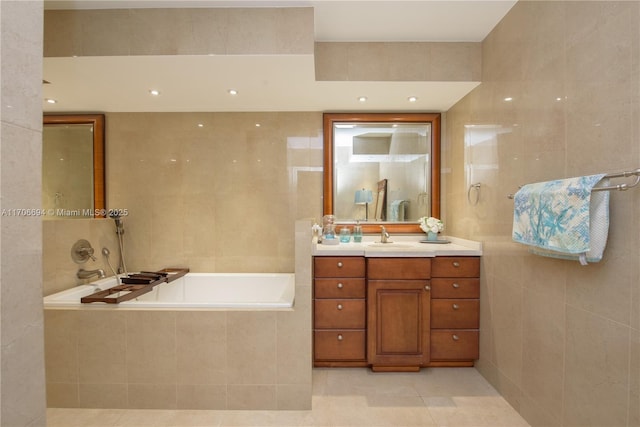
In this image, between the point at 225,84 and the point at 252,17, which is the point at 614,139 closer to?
the point at 252,17

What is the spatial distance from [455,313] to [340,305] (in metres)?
0.83

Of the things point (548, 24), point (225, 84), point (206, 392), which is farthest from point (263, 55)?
point (206, 392)

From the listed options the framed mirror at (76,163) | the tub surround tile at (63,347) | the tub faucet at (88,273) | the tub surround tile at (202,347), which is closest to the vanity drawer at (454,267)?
the tub surround tile at (202,347)

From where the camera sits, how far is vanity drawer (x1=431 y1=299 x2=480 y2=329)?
2230mm

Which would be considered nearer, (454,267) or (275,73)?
(275,73)

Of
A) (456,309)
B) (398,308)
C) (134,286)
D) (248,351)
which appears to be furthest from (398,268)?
(134,286)

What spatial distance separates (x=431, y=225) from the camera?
263 centimetres

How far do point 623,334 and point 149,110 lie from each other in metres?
3.36

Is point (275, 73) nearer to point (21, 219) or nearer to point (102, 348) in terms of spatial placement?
point (21, 219)

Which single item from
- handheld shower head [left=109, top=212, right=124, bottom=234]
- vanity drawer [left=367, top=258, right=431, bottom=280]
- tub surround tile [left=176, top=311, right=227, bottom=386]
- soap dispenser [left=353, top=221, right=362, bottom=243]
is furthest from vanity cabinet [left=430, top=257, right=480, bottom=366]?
handheld shower head [left=109, top=212, right=124, bottom=234]

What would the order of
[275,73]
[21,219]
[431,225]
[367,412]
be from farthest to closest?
[431,225]
[275,73]
[367,412]
[21,219]

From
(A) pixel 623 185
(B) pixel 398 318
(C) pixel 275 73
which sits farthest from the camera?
(B) pixel 398 318

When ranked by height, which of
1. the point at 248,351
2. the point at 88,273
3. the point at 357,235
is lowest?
the point at 248,351

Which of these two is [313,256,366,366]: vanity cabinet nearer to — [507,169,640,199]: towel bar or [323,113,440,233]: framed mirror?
[323,113,440,233]: framed mirror
